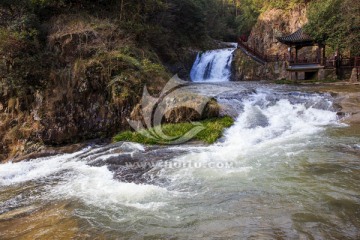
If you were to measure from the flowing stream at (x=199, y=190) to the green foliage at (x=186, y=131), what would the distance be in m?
0.49

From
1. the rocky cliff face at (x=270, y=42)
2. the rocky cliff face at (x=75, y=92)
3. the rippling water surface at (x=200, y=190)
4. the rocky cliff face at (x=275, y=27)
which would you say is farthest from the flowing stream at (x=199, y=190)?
the rocky cliff face at (x=275, y=27)

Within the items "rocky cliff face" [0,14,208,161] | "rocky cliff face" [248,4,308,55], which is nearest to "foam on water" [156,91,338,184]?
"rocky cliff face" [0,14,208,161]

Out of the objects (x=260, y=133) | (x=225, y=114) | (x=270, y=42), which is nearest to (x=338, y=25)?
(x=225, y=114)

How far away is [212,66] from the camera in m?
29.0

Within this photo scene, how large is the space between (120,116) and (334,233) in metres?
9.41

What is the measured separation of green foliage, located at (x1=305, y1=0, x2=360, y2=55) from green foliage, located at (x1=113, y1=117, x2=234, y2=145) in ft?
44.0

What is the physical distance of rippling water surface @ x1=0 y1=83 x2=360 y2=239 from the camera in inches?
200

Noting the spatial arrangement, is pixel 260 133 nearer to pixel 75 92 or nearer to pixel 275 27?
pixel 75 92

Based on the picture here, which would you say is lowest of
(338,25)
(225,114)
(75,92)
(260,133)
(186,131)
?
(260,133)

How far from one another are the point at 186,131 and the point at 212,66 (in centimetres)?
1889

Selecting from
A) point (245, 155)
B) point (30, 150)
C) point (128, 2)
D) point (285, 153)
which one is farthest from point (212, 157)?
point (128, 2)

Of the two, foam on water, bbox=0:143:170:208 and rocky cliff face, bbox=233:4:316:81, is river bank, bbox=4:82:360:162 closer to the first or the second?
foam on water, bbox=0:143:170:208

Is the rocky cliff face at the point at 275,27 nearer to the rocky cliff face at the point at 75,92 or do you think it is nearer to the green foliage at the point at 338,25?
the green foliage at the point at 338,25

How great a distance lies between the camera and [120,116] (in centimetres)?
1251
